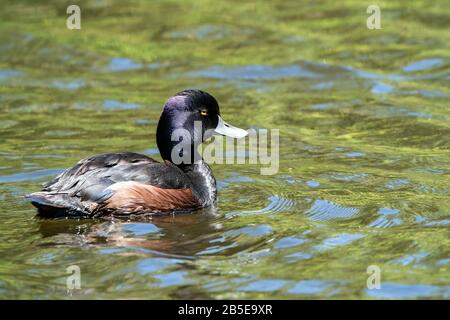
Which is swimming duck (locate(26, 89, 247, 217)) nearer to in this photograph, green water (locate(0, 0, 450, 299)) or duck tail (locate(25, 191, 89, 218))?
duck tail (locate(25, 191, 89, 218))

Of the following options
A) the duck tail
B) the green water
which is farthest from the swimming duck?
the green water

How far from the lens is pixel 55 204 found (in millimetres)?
9016

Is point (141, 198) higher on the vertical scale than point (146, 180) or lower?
lower

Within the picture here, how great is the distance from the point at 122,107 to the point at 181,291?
698cm

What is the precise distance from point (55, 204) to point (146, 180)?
0.95 m

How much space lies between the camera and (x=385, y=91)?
14281 mm

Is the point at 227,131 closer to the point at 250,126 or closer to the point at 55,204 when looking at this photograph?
the point at 55,204

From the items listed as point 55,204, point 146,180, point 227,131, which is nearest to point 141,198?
point 146,180

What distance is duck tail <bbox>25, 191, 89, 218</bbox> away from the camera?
8984 millimetres

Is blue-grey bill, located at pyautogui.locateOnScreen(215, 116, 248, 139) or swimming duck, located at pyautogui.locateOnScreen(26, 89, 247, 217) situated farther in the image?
blue-grey bill, located at pyautogui.locateOnScreen(215, 116, 248, 139)

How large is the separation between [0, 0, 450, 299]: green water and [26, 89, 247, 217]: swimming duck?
0.60ft

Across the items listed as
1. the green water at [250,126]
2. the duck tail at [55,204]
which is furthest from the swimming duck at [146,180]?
the green water at [250,126]

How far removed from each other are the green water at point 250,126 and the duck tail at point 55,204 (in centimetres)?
12

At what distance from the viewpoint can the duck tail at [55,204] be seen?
29.5ft
